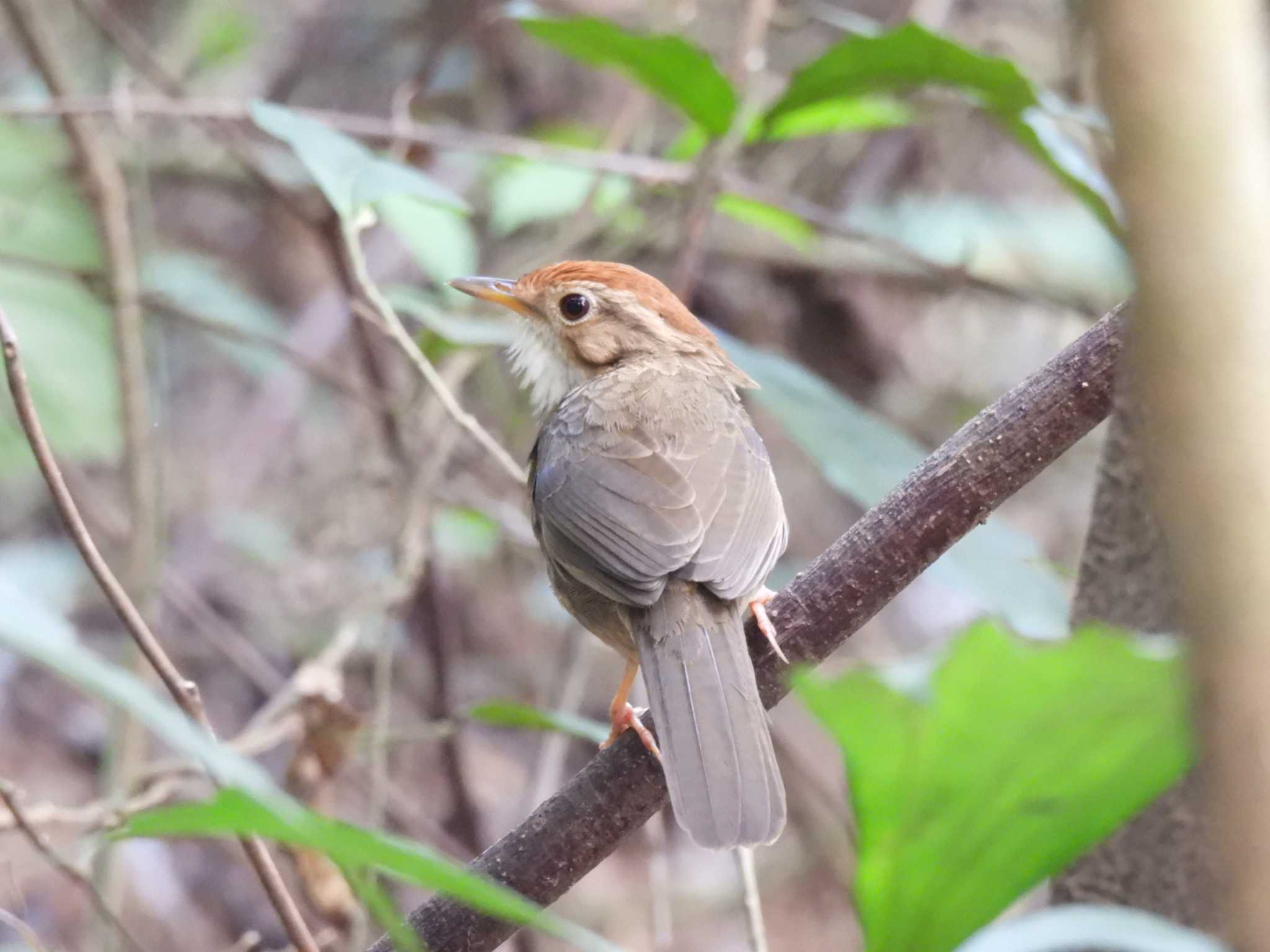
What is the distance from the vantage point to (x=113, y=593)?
5.96 ft

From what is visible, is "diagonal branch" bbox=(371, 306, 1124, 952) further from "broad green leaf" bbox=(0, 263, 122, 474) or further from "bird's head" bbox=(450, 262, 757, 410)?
"broad green leaf" bbox=(0, 263, 122, 474)

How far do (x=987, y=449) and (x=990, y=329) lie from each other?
A: 5227 mm

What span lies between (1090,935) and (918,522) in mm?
920

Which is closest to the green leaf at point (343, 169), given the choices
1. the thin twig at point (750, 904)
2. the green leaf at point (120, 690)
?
the thin twig at point (750, 904)

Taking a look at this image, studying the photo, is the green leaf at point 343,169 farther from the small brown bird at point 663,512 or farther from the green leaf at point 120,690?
the green leaf at point 120,690

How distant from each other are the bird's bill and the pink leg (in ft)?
3.42

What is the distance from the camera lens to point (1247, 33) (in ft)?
2.28

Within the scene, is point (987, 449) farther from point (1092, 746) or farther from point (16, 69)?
point (16, 69)

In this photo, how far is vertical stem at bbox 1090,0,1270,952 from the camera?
650 mm

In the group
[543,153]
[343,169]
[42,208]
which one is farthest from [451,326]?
[42,208]

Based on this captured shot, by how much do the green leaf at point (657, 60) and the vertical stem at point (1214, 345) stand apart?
2594 millimetres

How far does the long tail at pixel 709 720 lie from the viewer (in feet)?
6.86

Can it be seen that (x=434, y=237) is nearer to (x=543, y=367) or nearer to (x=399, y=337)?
(x=543, y=367)

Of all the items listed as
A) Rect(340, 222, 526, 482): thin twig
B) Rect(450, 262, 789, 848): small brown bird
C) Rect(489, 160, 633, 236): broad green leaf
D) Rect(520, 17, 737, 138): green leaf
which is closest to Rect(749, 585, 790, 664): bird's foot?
Rect(450, 262, 789, 848): small brown bird
